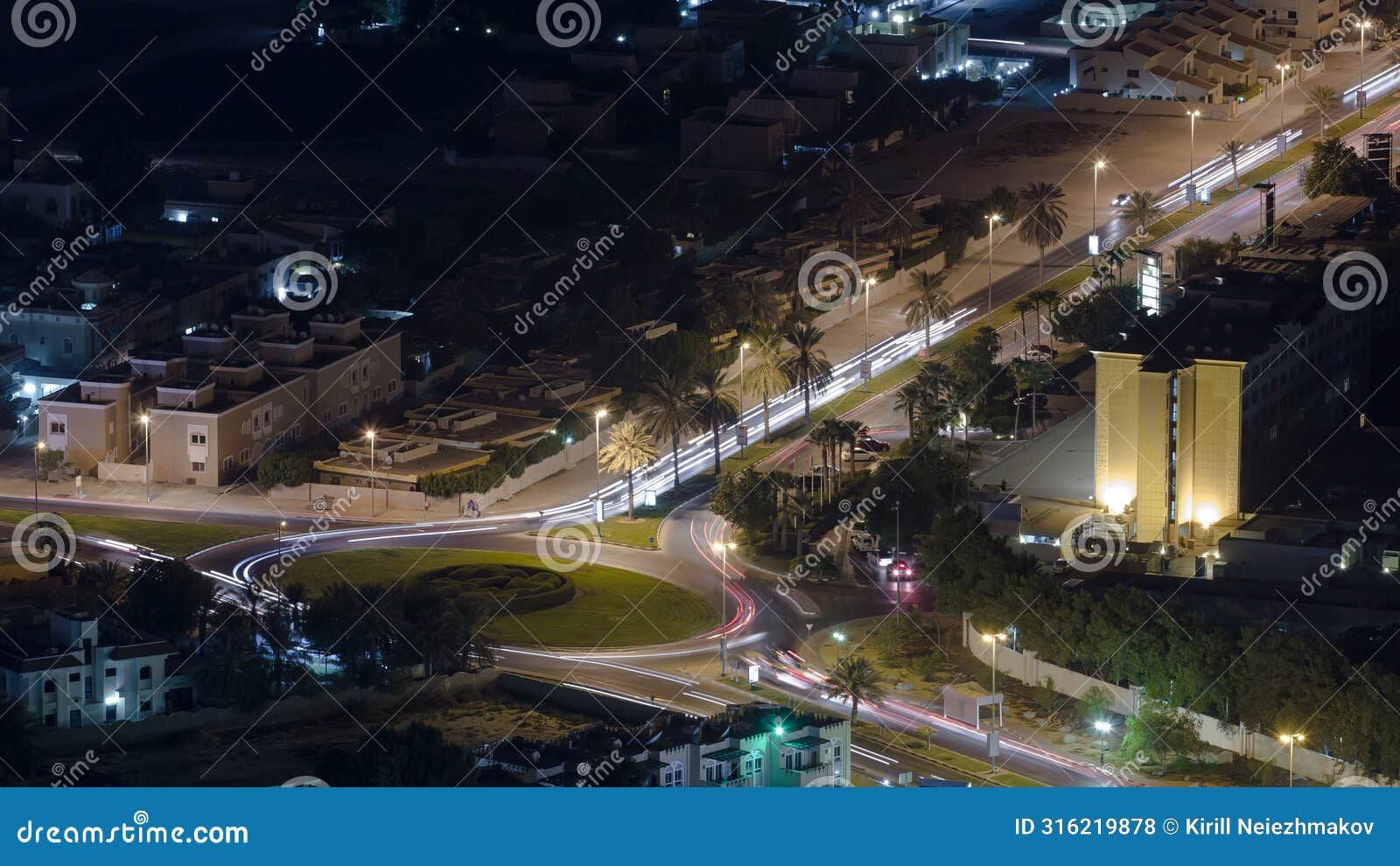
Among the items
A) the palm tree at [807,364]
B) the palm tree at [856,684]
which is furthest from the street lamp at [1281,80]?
the palm tree at [856,684]

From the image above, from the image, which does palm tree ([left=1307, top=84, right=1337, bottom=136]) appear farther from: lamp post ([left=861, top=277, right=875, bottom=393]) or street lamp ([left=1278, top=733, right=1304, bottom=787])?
street lamp ([left=1278, top=733, right=1304, bottom=787])

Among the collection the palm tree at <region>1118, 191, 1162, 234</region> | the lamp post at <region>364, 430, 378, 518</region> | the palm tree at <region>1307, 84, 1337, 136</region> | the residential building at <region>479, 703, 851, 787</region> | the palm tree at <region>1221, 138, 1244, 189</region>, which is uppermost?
→ the palm tree at <region>1307, 84, 1337, 136</region>

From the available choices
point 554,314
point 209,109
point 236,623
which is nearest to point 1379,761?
point 236,623

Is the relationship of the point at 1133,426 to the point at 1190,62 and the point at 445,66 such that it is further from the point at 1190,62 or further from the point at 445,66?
the point at 445,66

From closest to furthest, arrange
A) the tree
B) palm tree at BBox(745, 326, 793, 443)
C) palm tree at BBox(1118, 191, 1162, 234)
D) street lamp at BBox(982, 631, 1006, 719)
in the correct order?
street lamp at BBox(982, 631, 1006, 719) < palm tree at BBox(745, 326, 793, 443) < the tree < palm tree at BBox(1118, 191, 1162, 234)

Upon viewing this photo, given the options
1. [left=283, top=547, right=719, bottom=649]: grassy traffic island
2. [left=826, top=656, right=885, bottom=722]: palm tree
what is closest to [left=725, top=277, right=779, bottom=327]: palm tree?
[left=283, top=547, right=719, bottom=649]: grassy traffic island

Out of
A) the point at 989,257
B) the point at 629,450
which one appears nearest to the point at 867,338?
the point at 989,257
